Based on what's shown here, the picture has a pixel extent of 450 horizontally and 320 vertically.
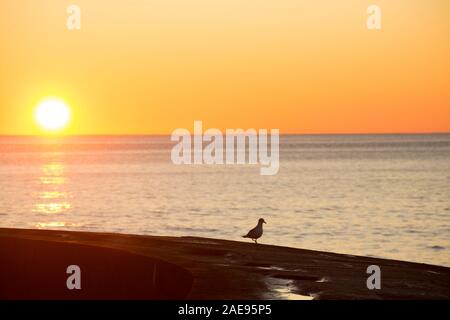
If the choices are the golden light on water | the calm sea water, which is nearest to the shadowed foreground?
the calm sea water

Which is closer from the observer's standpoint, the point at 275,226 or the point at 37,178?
the point at 275,226

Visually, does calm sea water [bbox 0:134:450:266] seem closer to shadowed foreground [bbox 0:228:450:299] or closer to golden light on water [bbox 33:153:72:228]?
golden light on water [bbox 33:153:72:228]

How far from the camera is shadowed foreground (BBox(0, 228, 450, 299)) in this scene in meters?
15.4

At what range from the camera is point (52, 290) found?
58.4 ft

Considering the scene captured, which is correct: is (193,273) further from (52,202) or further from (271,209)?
(52,202)

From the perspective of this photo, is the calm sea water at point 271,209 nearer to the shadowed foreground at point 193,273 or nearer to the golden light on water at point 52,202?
the golden light on water at point 52,202

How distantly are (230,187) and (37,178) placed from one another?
32.5 meters

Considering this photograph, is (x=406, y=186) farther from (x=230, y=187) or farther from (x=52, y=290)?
(x=52, y=290)

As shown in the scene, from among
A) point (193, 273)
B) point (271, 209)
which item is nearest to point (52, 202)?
point (271, 209)

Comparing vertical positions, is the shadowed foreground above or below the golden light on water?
above

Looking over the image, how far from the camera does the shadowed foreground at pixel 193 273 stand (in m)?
15.4

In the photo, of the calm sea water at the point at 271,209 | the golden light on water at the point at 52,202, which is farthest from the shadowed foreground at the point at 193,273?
the golden light on water at the point at 52,202

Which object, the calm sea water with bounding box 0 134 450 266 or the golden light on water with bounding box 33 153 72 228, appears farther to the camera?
the golden light on water with bounding box 33 153 72 228
